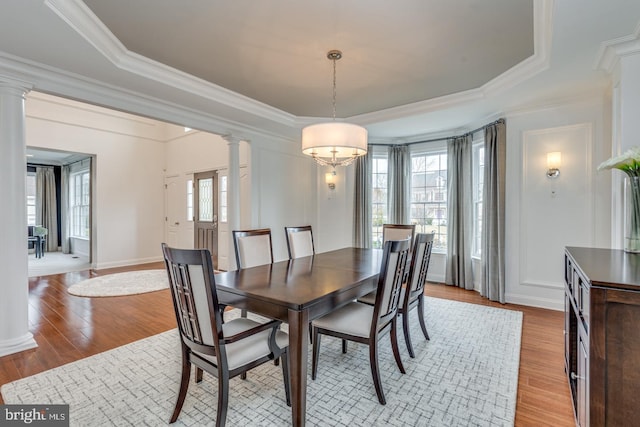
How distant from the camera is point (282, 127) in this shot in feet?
16.1

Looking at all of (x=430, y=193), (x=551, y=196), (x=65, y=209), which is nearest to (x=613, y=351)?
(x=551, y=196)

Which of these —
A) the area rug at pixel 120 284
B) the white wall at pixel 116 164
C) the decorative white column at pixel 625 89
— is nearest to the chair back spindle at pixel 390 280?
the decorative white column at pixel 625 89

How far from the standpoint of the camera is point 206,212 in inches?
267

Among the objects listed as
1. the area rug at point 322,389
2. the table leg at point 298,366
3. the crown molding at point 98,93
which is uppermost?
the crown molding at point 98,93

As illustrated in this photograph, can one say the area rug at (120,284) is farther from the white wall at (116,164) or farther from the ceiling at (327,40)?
the ceiling at (327,40)

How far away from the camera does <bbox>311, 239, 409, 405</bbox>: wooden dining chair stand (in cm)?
200

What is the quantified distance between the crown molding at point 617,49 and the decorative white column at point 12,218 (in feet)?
16.3

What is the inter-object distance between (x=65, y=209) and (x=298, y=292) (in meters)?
9.92

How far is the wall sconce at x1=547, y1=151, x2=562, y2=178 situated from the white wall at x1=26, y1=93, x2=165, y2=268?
7.81m

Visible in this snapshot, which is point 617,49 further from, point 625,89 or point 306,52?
point 306,52

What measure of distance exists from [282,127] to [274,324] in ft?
12.1

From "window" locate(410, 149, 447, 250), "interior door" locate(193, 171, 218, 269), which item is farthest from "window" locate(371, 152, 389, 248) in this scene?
"interior door" locate(193, 171, 218, 269)

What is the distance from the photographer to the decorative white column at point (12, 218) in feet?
8.70

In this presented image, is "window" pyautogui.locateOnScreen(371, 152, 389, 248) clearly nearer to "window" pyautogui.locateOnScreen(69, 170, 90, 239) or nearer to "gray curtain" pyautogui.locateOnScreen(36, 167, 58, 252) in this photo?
"window" pyautogui.locateOnScreen(69, 170, 90, 239)
